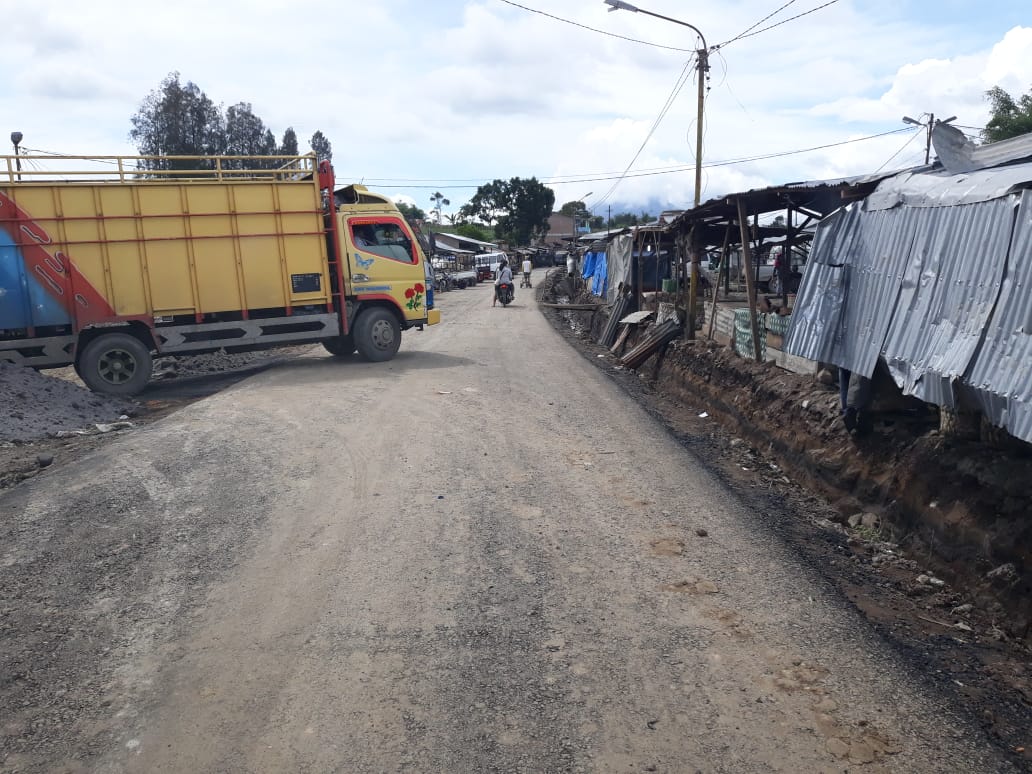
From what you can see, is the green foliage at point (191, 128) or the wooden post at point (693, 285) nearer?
the wooden post at point (693, 285)

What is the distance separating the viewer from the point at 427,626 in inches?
167

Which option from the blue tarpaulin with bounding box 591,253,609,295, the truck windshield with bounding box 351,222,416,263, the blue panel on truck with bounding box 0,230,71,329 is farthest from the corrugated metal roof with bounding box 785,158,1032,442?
the blue tarpaulin with bounding box 591,253,609,295

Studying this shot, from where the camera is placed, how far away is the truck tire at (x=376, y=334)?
13.8 m

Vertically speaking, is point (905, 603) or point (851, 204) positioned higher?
point (851, 204)

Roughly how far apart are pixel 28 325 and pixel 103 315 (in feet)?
3.19

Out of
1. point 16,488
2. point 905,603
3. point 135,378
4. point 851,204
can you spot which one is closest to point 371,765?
point 905,603

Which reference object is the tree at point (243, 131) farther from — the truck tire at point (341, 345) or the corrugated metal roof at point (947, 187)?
the corrugated metal roof at point (947, 187)

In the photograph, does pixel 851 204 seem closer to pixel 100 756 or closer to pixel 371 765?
pixel 371 765

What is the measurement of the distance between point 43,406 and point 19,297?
2.35m

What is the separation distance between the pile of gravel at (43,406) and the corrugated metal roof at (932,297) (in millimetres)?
8522

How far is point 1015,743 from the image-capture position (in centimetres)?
347

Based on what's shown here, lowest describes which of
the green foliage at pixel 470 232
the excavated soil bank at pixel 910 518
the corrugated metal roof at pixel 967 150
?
the excavated soil bank at pixel 910 518

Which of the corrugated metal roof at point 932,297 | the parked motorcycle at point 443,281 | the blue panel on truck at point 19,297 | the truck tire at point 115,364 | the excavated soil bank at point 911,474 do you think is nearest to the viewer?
the corrugated metal roof at point 932,297

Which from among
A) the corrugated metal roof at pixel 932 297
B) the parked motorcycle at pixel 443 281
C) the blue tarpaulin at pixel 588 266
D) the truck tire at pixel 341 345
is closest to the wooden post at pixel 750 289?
the corrugated metal roof at pixel 932 297
